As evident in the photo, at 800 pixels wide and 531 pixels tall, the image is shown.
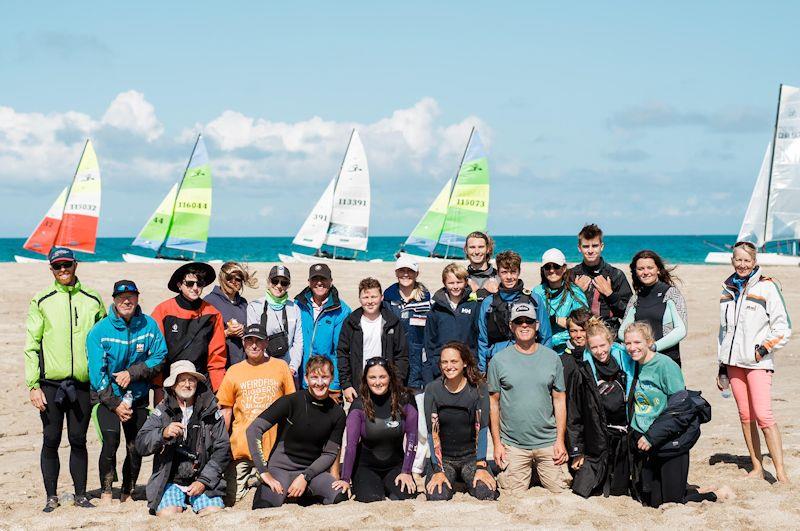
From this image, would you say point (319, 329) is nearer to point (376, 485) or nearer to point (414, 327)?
point (414, 327)

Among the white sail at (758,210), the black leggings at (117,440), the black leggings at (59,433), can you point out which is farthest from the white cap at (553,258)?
the white sail at (758,210)

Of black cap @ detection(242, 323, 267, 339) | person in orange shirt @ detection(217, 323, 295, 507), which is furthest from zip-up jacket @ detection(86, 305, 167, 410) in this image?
black cap @ detection(242, 323, 267, 339)

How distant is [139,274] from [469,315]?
16.0m

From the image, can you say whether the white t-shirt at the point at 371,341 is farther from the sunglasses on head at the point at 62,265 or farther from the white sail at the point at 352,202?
the white sail at the point at 352,202

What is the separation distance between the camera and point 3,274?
62.0 ft

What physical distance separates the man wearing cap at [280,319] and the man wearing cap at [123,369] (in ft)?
2.48

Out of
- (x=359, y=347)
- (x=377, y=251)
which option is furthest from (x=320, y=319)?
(x=377, y=251)

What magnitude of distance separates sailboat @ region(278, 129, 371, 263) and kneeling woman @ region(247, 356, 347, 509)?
1244 inches

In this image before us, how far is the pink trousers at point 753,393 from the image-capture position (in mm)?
5500

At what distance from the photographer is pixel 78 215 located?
3341 cm

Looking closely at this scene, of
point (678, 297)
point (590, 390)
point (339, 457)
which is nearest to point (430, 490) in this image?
point (339, 457)

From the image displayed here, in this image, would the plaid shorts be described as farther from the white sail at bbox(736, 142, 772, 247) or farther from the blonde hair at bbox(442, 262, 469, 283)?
the white sail at bbox(736, 142, 772, 247)

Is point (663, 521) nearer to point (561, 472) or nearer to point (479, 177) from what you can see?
point (561, 472)

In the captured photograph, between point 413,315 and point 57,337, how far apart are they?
2599 millimetres
